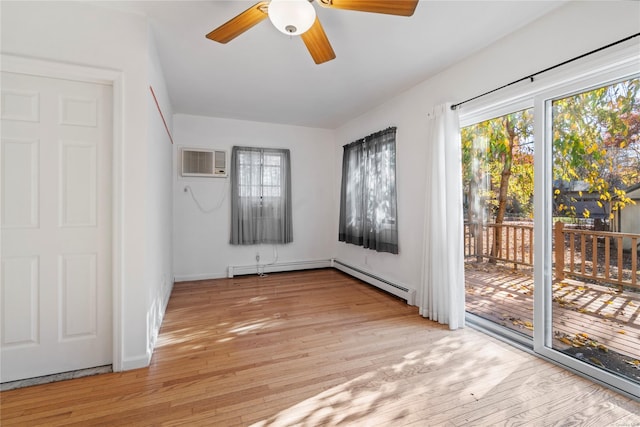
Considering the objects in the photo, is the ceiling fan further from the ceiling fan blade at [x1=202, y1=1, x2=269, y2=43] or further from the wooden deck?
the wooden deck

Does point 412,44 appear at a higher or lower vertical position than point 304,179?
higher

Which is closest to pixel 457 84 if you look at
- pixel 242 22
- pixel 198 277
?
pixel 242 22

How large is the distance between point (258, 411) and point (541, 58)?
305 centimetres

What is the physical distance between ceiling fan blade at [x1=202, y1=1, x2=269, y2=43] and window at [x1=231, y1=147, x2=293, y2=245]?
2785 mm

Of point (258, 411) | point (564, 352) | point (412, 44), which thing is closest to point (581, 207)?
point (564, 352)

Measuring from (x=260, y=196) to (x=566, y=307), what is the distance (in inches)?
156

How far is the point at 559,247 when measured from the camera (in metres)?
2.19

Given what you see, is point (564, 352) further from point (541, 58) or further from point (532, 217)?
point (541, 58)

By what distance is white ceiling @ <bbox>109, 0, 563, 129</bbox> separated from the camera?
2.04m

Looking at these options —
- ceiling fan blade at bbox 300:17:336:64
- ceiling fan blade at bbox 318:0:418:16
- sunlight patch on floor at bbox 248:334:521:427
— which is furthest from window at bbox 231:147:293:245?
ceiling fan blade at bbox 318:0:418:16

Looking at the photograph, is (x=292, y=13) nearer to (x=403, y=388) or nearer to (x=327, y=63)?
(x=327, y=63)

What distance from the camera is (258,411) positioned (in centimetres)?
164

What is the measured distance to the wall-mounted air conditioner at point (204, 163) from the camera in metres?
4.35

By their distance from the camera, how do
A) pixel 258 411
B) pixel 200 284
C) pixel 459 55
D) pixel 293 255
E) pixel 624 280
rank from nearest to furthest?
1. pixel 258 411
2. pixel 624 280
3. pixel 459 55
4. pixel 200 284
5. pixel 293 255
